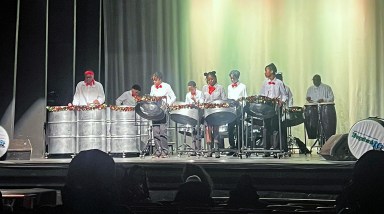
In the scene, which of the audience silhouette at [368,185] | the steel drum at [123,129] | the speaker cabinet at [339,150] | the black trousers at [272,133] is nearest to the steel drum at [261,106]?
the black trousers at [272,133]

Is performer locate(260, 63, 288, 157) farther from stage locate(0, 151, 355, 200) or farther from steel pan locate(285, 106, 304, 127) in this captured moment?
stage locate(0, 151, 355, 200)

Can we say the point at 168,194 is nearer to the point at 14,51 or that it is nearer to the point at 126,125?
the point at 126,125

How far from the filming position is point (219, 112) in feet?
23.7

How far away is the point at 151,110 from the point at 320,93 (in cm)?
316

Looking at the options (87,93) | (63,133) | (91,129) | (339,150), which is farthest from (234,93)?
(339,150)

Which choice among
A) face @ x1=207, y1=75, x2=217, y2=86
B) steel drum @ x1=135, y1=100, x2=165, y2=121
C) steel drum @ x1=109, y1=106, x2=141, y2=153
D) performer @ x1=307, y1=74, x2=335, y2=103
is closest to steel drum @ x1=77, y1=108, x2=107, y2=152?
steel drum @ x1=109, y1=106, x2=141, y2=153

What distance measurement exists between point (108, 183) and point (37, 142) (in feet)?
21.9

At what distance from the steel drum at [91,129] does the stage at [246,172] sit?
2457 mm

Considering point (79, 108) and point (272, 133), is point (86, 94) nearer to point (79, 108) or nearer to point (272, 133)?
point (79, 108)

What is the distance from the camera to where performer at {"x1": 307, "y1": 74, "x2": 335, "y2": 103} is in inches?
366

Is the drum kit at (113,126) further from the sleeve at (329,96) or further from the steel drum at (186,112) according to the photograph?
the sleeve at (329,96)

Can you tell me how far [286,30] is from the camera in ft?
34.2

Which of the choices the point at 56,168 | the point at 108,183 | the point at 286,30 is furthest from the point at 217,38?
the point at 108,183

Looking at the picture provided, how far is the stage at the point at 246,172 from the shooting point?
16.2 feet
